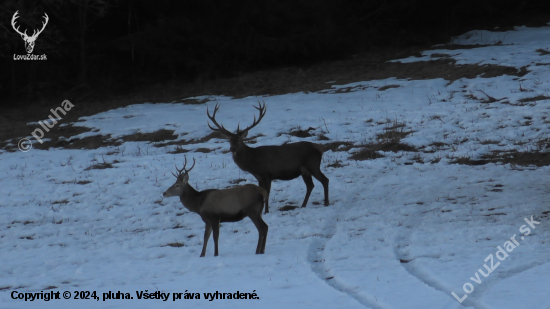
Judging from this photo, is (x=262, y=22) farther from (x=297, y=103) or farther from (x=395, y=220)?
(x=395, y=220)

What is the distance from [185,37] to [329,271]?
19569 mm

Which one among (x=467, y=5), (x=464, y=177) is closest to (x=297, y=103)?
(x=464, y=177)

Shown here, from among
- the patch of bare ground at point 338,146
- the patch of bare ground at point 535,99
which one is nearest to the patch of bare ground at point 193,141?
the patch of bare ground at point 338,146

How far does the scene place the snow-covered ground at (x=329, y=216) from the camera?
6.70m

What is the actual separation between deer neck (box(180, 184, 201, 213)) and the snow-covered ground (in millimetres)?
687

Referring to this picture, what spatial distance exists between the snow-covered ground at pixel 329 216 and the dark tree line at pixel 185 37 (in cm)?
642

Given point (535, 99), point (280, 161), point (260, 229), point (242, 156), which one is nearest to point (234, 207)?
point (260, 229)

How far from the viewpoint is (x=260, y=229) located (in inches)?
319

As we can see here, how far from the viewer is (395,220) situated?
9633 mm

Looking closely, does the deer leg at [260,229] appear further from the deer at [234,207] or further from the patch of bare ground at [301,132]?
the patch of bare ground at [301,132]

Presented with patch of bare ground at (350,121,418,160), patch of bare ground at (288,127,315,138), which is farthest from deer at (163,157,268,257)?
patch of bare ground at (288,127,315,138)

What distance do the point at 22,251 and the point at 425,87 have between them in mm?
13805

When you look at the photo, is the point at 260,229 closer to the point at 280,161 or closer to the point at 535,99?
the point at 280,161

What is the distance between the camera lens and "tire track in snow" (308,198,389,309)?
6.15 metres
